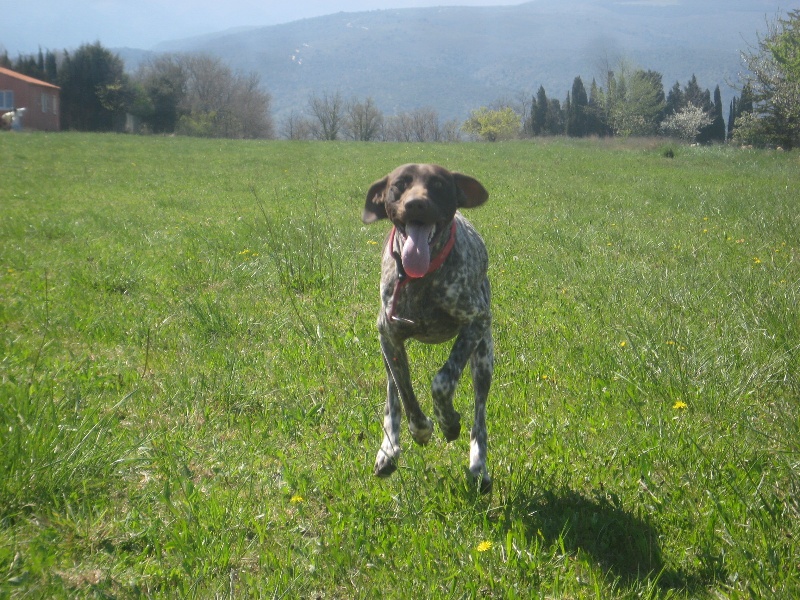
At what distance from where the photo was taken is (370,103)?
10112 cm

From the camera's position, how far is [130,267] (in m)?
8.06

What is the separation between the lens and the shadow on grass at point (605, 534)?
8.91 ft

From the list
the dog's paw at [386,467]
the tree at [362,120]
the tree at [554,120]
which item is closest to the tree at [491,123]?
the tree at [362,120]

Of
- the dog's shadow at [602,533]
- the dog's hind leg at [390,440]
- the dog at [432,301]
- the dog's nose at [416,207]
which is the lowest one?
the dog's shadow at [602,533]


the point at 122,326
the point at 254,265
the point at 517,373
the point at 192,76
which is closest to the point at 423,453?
the point at 517,373

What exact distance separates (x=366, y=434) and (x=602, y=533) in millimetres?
1518

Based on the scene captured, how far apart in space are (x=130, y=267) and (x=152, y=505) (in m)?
5.40

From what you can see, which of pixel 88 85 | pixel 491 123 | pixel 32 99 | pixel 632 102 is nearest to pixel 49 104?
pixel 32 99

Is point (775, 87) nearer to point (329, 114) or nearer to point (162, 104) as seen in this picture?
point (162, 104)

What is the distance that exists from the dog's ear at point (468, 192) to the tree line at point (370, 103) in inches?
1345

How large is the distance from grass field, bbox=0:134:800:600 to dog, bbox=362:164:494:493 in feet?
0.66

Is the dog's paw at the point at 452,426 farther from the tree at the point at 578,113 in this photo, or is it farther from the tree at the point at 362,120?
the tree at the point at 362,120

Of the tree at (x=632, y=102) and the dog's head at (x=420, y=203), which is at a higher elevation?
the tree at (x=632, y=102)

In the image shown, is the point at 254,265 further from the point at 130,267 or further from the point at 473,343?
the point at 473,343
